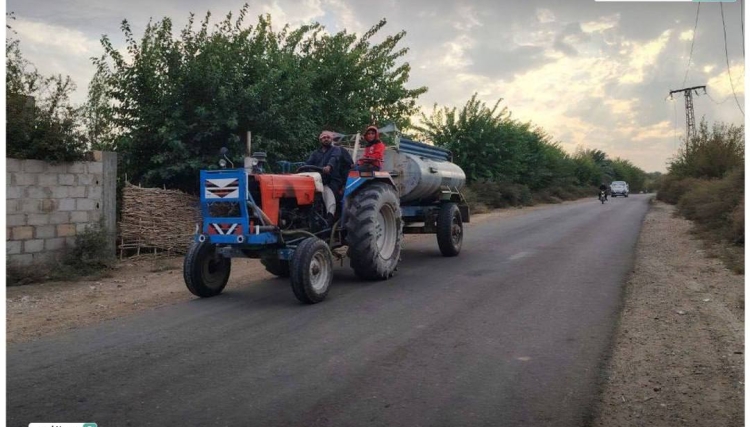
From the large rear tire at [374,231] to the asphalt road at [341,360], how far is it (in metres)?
0.26

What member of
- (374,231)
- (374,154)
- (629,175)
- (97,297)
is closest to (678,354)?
(374,231)

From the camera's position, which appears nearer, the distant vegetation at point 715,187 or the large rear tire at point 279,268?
the large rear tire at point 279,268

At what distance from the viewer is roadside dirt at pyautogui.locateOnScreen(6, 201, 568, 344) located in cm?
567

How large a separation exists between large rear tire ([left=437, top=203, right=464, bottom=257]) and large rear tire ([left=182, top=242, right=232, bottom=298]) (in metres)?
4.22

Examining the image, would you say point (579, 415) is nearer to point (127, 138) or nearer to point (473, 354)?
point (473, 354)

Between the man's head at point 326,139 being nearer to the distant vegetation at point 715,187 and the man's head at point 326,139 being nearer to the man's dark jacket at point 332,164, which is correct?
the man's dark jacket at point 332,164

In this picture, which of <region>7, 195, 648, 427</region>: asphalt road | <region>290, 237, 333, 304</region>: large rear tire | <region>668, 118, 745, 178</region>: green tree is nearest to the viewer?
<region>7, 195, 648, 427</region>: asphalt road

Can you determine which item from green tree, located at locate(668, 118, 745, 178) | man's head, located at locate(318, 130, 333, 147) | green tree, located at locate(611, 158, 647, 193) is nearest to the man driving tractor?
man's head, located at locate(318, 130, 333, 147)

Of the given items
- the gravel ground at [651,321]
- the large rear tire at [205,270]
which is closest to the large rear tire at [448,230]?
the gravel ground at [651,321]

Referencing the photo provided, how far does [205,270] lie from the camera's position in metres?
6.75

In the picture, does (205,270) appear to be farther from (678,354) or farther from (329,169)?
(678,354)

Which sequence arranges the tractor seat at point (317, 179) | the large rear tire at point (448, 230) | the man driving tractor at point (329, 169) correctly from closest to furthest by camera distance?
the tractor seat at point (317, 179)
the man driving tractor at point (329, 169)
the large rear tire at point (448, 230)

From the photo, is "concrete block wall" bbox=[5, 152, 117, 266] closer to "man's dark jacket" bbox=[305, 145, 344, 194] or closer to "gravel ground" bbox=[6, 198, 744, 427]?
"gravel ground" bbox=[6, 198, 744, 427]

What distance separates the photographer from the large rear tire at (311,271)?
6.06 meters
